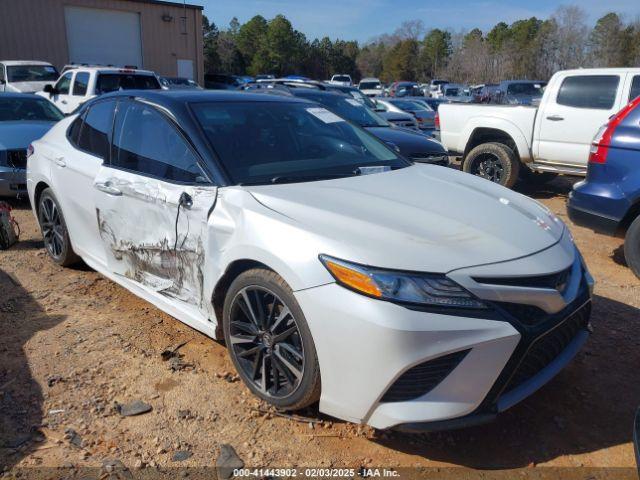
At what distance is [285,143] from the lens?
11.6 ft

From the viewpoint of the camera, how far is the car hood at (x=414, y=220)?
7.91ft

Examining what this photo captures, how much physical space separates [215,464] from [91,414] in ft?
2.68

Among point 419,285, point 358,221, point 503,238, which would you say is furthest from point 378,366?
point 503,238

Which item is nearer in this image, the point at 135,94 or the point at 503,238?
the point at 503,238

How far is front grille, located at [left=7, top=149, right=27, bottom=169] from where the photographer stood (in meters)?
7.03

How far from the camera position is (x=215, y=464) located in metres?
2.55

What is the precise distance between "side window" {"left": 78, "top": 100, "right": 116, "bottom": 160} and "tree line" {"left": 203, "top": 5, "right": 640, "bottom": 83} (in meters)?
44.3

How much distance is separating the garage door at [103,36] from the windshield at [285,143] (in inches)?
1109

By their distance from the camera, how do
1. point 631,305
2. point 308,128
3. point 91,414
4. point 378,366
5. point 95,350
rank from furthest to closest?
point 631,305
point 308,128
point 95,350
point 91,414
point 378,366

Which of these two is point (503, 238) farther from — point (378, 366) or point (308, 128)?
point (308, 128)

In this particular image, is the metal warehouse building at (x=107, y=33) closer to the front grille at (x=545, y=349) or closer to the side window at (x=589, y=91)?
the side window at (x=589, y=91)

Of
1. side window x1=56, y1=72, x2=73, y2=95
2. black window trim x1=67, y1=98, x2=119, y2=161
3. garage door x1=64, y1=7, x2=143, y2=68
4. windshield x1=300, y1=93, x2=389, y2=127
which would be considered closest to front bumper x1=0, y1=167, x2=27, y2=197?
black window trim x1=67, y1=98, x2=119, y2=161

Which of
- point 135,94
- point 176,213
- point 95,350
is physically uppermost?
point 135,94

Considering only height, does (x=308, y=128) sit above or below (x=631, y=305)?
above
